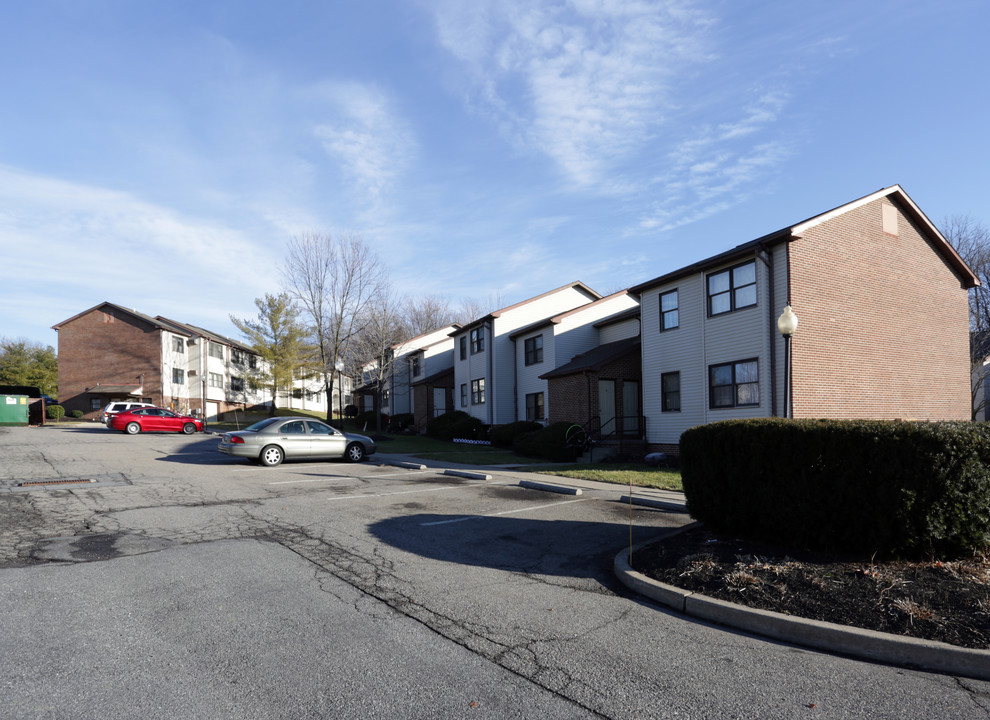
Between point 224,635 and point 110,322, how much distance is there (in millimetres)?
51204

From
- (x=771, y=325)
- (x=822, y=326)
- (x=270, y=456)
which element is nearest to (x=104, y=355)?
(x=270, y=456)

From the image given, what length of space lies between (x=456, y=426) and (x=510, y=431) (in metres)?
5.96

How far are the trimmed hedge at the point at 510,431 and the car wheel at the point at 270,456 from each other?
12.1 metres

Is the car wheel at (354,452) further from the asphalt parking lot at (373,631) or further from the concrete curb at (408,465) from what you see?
the asphalt parking lot at (373,631)

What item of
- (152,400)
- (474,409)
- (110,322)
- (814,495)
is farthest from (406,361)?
(814,495)

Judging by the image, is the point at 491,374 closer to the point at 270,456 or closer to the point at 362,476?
the point at 270,456

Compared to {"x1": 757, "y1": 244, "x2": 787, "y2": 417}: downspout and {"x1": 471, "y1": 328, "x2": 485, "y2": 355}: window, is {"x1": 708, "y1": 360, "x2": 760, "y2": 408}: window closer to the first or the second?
{"x1": 757, "y1": 244, "x2": 787, "y2": 417}: downspout

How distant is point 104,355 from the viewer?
47.4 metres

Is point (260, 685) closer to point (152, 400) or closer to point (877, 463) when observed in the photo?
point (877, 463)

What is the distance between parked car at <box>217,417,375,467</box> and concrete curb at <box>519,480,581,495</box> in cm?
741

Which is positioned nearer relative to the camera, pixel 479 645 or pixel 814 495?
pixel 479 645

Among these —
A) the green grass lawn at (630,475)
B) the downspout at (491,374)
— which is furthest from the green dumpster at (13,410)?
the green grass lawn at (630,475)

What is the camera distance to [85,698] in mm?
3738

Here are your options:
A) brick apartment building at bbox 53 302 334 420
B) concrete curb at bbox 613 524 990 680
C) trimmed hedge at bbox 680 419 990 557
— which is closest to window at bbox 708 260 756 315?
trimmed hedge at bbox 680 419 990 557
